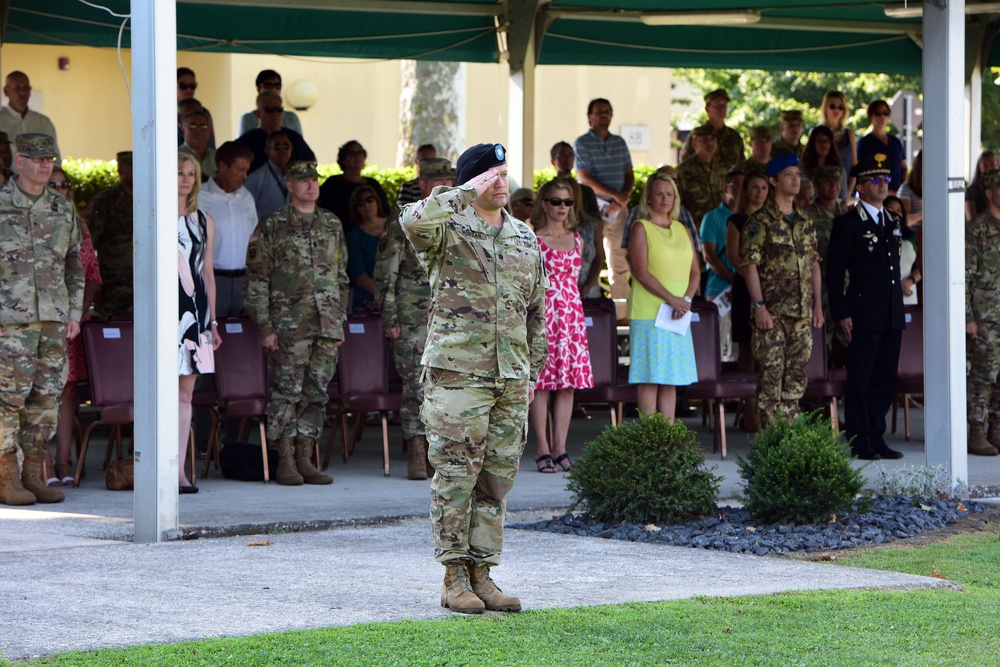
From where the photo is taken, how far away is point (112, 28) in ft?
45.6

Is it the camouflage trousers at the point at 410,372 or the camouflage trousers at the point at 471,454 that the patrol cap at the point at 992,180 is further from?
the camouflage trousers at the point at 471,454

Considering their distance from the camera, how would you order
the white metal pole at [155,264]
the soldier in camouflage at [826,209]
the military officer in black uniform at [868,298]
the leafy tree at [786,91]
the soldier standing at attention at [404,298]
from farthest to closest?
1. the leafy tree at [786,91]
2. the soldier in camouflage at [826,209]
3. the military officer in black uniform at [868,298]
4. the soldier standing at attention at [404,298]
5. the white metal pole at [155,264]

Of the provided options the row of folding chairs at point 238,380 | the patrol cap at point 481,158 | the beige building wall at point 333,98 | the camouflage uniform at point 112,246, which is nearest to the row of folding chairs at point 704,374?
the row of folding chairs at point 238,380

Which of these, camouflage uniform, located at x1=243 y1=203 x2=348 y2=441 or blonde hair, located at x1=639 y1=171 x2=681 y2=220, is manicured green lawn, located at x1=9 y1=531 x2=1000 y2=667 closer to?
camouflage uniform, located at x1=243 y1=203 x2=348 y2=441

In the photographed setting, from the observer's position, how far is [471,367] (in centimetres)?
637

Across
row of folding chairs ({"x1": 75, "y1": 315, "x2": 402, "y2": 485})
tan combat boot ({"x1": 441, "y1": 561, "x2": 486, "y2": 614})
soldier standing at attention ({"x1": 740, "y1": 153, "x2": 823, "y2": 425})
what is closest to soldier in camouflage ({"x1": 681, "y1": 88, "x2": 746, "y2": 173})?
soldier standing at attention ({"x1": 740, "y1": 153, "x2": 823, "y2": 425})

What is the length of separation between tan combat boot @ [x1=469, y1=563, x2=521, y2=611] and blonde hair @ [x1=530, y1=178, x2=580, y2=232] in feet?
16.7

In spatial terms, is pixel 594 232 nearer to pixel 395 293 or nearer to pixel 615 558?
pixel 395 293

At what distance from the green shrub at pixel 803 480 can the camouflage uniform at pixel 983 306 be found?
14.1 ft

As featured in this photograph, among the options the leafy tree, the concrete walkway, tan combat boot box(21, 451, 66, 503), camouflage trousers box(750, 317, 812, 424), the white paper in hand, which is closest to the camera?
the concrete walkway

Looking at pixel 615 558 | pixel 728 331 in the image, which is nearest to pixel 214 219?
pixel 615 558

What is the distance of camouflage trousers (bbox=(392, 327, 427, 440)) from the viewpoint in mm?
10938

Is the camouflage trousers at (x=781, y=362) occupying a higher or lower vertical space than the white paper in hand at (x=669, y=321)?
lower

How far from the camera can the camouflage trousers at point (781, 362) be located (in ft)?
39.0
